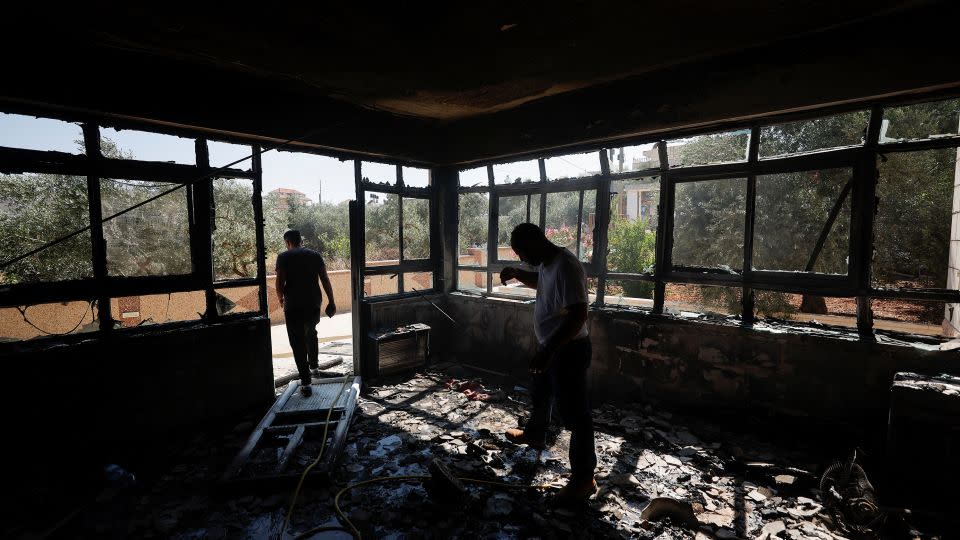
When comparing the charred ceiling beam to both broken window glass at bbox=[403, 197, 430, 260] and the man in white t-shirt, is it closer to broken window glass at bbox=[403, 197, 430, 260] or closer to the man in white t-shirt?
broken window glass at bbox=[403, 197, 430, 260]

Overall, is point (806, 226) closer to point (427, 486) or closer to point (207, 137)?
point (427, 486)

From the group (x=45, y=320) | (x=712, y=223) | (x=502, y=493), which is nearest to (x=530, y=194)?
(x=502, y=493)

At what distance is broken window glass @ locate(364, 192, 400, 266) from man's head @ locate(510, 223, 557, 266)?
140 inches

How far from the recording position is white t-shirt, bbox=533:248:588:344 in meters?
2.93

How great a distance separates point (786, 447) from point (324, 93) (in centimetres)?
622

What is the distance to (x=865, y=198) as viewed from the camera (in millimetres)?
3738

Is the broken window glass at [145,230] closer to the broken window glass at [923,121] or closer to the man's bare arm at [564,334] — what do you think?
the man's bare arm at [564,334]

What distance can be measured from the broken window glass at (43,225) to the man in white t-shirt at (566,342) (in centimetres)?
432

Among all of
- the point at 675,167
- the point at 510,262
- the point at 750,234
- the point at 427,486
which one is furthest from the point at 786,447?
the point at 510,262

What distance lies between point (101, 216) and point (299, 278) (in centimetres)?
196

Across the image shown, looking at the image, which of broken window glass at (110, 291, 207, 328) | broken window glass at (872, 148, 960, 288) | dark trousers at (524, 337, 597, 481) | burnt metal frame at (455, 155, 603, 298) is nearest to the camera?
dark trousers at (524, 337, 597, 481)

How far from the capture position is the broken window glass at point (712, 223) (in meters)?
9.34

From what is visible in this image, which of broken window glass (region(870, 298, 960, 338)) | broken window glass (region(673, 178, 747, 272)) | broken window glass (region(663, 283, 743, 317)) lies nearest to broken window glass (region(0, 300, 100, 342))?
broken window glass (region(870, 298, 960, 338))

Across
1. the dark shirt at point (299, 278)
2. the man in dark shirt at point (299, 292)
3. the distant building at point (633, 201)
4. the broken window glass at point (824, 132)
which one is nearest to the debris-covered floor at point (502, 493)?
the man in dark shirt at point (299, 292)
